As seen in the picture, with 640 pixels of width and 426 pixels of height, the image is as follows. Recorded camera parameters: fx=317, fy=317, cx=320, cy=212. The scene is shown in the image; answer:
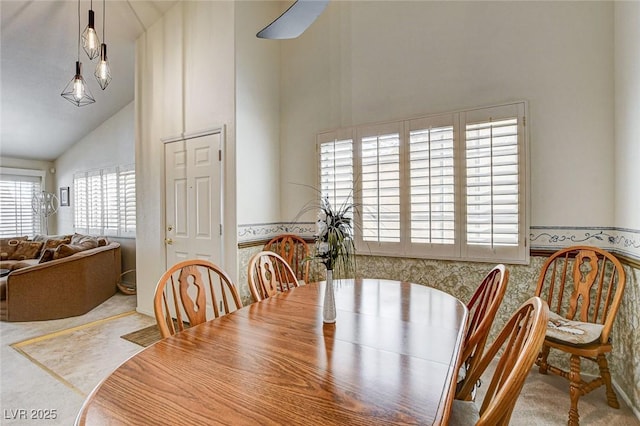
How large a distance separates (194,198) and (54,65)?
9.28ft

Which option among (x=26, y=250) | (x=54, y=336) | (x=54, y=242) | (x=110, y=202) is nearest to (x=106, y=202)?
(x=110, y=202)

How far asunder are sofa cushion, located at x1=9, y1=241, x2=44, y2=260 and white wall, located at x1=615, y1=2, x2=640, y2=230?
772 centimetres

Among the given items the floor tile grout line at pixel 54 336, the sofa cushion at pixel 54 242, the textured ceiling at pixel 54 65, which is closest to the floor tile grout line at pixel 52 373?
the floor tile grout line at pixel 54 336

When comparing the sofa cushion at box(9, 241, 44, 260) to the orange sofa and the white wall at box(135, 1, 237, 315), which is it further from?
the white wall at box(135, 1, 237, 315)

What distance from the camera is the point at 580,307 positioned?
2336 mm

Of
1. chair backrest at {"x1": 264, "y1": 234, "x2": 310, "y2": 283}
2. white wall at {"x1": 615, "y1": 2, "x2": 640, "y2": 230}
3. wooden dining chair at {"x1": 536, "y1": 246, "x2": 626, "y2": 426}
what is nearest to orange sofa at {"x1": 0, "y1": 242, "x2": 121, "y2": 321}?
chair backrest at {"x1": 264, "y1": 234, "x2": 310, "y2": 283}

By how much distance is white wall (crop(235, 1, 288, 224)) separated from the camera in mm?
3240

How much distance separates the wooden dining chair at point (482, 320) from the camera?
51.4 inches

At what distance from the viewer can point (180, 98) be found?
11.8 feet

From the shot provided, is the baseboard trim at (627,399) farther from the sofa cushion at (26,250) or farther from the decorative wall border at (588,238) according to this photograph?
the sofa cushion at (26,250)

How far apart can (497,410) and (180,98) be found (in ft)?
12.8

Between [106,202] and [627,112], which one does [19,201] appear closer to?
[106,202]

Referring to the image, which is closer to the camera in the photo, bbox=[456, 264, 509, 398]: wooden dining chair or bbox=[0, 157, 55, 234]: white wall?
bbox=[456, 264, 509, 398]: wooden dining chair

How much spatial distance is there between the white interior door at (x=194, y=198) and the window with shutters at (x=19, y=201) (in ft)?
17.0
